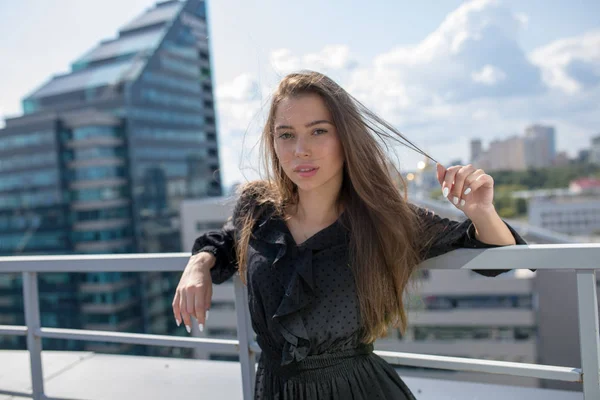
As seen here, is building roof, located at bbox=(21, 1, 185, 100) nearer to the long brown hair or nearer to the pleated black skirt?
the long brown hair

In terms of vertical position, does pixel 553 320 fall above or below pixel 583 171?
below

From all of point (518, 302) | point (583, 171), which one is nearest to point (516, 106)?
point (583, 171)

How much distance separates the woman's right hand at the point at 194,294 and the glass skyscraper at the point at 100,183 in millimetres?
42307

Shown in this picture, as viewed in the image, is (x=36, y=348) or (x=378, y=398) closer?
(x=378, y=398)

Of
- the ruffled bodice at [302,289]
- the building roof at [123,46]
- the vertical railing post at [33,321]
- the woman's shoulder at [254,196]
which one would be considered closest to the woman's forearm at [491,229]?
the ruffled bodice at [302,289]

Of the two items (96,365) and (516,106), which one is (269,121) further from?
(516,106)

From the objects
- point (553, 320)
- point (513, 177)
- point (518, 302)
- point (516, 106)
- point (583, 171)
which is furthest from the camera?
point (516, 106)

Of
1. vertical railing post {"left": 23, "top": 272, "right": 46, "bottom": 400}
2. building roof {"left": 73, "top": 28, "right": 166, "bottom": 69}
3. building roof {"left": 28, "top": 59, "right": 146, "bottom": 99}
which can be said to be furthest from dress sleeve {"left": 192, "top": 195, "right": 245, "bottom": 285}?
building roof {"left": 73, "top": 28, "right": 166, "bottom": 69}

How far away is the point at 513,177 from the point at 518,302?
68.3ft

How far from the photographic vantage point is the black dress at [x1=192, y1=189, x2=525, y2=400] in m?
0.98

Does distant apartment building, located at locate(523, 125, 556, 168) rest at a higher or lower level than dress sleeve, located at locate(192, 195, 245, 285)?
higher

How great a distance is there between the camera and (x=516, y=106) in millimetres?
76375

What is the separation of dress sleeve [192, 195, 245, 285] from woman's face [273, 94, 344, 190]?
0.25 meters

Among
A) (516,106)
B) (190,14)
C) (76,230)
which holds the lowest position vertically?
(76,230)
